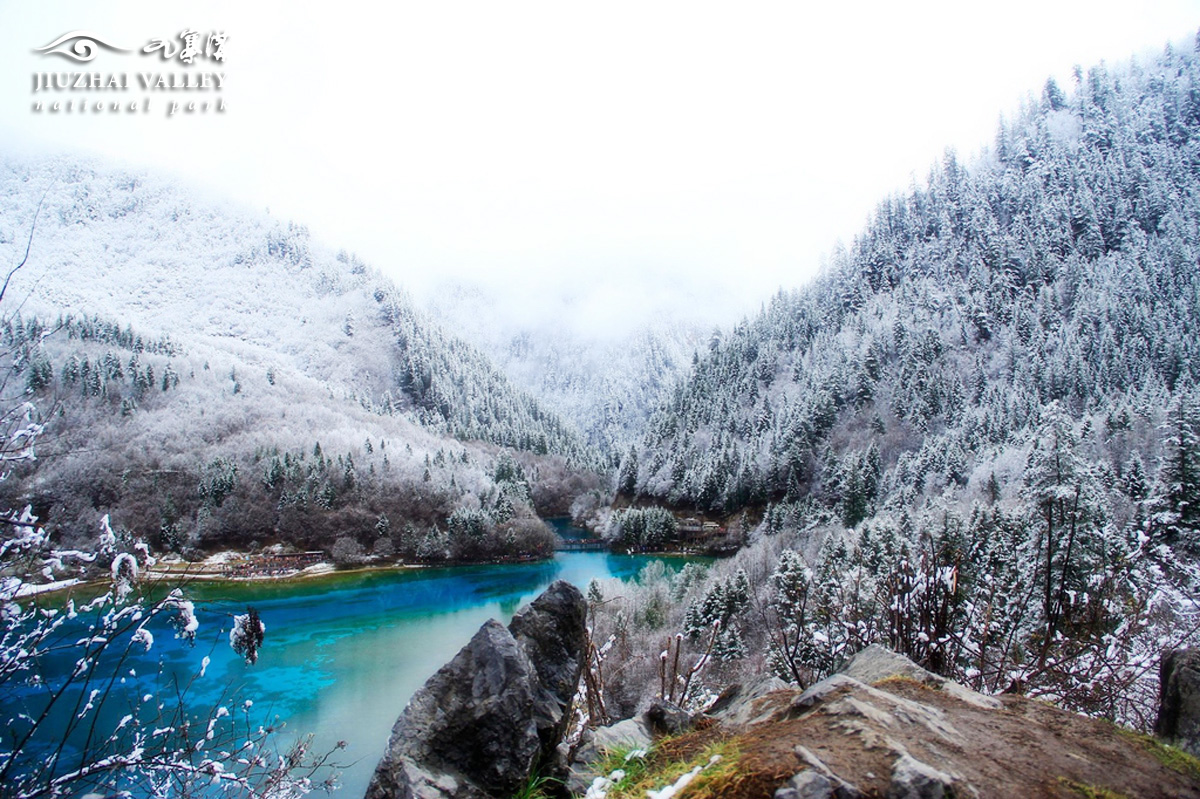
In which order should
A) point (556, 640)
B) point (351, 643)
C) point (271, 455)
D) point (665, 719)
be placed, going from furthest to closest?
point (271, 455), point (351, 643), point (556, 640), point (665, 719)

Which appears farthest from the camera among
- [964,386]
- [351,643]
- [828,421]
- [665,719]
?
[828,421]

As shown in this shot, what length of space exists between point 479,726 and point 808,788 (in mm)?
2958

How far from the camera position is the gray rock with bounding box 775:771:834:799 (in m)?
2.44

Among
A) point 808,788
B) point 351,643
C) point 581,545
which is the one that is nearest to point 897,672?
point 808,788

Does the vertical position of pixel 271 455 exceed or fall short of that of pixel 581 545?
it exceeds it

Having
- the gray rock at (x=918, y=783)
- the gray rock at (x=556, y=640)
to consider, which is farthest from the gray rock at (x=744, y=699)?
the gray rock at (x=918, y=783)

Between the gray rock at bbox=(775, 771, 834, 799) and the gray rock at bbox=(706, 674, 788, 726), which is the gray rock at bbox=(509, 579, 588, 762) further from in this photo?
the gray rock at bbox=(775, 771, 834, 799)

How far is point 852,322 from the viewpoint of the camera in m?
124

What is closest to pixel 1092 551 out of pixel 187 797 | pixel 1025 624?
pixel 1025 624

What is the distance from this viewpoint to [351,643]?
151 ft

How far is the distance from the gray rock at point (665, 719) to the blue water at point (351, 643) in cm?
1275

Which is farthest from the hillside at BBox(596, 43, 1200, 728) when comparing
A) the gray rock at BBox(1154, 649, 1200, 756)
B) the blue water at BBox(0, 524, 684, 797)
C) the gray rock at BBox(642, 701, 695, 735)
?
the blue water at BBox(0, 524, 684, 797)

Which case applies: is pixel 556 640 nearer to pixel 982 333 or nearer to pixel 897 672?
pixel 897 672

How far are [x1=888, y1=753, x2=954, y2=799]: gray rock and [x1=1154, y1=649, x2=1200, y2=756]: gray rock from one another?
1996 mm
